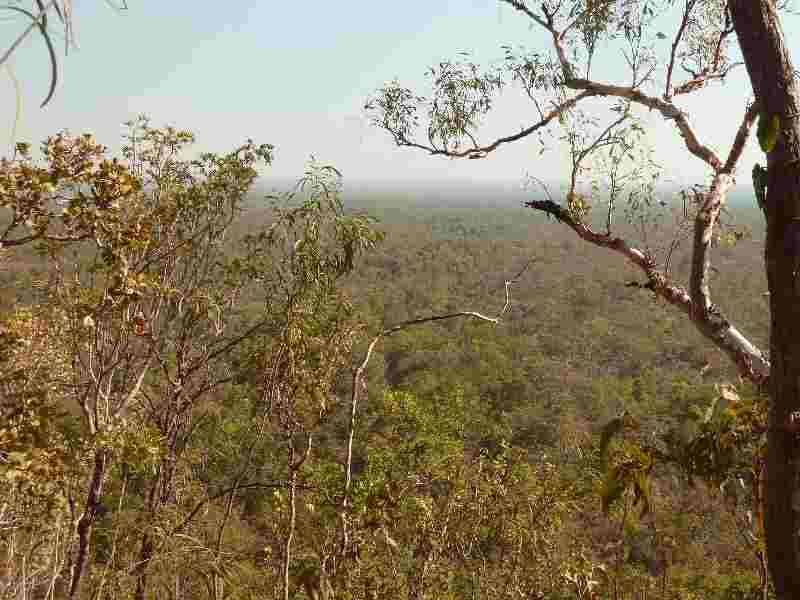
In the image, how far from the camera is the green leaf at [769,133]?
1339 mm

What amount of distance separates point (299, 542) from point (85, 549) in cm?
301

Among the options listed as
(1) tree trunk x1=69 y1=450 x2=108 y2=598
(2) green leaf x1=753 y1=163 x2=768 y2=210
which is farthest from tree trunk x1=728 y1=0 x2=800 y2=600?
(1) tree trunk x1=69 y1=450 x2=108 y2=598

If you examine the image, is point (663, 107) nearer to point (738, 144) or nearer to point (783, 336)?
point (738, 144)

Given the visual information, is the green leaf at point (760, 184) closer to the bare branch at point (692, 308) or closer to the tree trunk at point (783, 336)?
the tree trunk at point (783, 336)

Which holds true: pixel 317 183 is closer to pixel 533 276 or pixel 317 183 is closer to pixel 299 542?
pixel 299 542

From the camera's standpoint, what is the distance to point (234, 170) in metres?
4.41

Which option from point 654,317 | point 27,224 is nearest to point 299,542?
point 27,224

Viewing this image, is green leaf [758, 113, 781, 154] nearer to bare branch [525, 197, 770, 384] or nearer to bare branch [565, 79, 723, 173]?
bare branch [525, 197, 770, 384]

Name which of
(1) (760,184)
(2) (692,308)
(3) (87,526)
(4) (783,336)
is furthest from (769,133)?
(3) (87,526)

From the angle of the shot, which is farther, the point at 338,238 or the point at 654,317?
the point at 654,317

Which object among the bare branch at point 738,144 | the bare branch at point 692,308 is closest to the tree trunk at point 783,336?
the bare branch at point 692,308

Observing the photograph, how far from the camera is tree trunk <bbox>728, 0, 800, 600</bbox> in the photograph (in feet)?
4.33

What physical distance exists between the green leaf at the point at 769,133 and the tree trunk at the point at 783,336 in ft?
0.15

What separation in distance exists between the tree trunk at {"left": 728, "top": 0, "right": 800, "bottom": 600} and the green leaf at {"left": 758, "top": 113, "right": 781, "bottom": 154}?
0.05 meters
